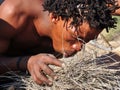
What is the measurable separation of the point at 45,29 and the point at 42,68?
73 centimetres

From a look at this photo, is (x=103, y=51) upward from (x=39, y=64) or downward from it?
downward

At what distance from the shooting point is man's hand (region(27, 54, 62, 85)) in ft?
9.19

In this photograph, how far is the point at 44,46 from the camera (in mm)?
3699

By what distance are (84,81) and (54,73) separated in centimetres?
19

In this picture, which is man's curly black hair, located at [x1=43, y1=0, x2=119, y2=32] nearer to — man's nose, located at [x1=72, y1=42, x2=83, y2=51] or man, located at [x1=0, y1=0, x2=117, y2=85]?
man, located at [x1=0, y1=0, x2=117, y2=85]

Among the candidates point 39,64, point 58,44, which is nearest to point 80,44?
point 58,44

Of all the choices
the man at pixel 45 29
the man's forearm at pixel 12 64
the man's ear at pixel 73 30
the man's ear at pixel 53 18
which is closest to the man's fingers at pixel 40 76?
the man at pixel 45 29

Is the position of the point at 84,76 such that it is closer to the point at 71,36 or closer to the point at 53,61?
the point at 53,61

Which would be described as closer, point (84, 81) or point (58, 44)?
point (84, 81)

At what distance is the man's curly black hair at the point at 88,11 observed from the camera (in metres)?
3.10

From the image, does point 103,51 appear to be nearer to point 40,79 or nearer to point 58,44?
point 58,44

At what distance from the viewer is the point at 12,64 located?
127 inches

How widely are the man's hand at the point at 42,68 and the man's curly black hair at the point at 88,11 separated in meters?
0.41

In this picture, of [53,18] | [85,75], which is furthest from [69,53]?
[85,75]
